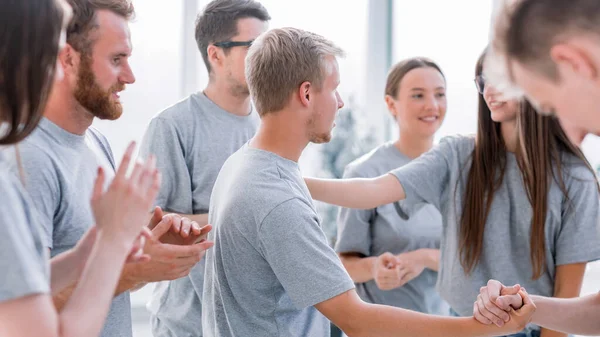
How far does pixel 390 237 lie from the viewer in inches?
118

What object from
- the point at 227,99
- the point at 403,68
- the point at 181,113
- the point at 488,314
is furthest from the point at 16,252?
the point at 403,68

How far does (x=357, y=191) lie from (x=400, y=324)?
84 centimetres

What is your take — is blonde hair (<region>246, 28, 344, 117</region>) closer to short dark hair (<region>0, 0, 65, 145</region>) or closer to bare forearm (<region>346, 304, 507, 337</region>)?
bare forearm (<region>346, 304, 507, 337</region>)

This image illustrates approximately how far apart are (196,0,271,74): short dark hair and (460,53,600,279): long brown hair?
936mm

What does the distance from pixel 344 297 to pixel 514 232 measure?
2.81 ft

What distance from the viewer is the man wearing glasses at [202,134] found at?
254 centimetres

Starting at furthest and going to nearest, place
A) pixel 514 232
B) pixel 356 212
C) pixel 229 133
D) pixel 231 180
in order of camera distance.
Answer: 1. pixel 356 212
2. pixel 229 133
3. pixel 514 232
4. pixel 231 180

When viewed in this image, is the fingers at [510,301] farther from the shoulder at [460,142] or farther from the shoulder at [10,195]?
the shoulder at [10,195]

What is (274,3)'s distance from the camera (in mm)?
5305

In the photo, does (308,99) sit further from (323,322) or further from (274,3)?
(274,3)

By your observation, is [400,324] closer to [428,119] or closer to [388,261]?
[388,261]

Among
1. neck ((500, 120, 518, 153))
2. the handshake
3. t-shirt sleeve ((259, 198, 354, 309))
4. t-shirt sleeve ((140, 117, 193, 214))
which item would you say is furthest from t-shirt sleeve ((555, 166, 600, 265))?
t-shirt sleeve ((140, 117, 193, 214))

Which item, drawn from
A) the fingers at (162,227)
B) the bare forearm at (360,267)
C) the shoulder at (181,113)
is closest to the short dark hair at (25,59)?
the fingers at (162,227)

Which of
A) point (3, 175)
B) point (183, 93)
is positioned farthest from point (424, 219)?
point (183, 93)
